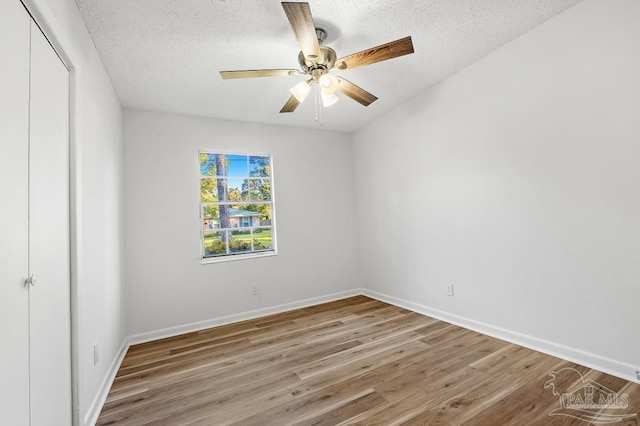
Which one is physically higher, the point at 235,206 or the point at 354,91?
the point at 354,91

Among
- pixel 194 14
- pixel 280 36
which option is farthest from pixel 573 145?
pixel 194 14

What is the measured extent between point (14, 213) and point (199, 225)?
7.74ft

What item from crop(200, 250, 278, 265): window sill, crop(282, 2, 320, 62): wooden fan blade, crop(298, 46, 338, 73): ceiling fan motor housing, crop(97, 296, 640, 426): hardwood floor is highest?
crop(298, 46, 338, 73): ceiling fan motor housing

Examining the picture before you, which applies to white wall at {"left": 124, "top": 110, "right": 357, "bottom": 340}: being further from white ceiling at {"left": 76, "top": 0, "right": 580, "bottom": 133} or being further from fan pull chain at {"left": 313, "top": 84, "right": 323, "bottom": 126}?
fan pull chain at {"left": 313, "top": 84, "right": 323, "bottom": 126}

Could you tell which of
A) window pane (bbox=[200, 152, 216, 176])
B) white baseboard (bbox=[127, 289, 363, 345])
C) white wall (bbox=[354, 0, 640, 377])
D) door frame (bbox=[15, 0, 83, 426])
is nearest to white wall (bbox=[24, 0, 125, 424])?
door frame (bbox=[15, 0, 83, 426])

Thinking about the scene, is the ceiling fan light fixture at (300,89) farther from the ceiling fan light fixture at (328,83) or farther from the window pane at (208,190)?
the window pane at (208,190)

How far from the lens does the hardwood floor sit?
5.64 ft

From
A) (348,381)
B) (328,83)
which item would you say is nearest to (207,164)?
(328,83)

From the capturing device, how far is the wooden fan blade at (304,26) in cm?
147

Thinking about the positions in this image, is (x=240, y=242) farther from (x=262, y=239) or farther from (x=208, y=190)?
(x=208, y=190)

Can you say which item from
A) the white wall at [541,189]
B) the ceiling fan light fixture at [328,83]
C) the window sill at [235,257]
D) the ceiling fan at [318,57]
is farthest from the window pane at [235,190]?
the white wall at [541,189]

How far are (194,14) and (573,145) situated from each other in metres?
2.85

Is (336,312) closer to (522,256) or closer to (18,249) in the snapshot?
(522,256)

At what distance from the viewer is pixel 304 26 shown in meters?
1.61
